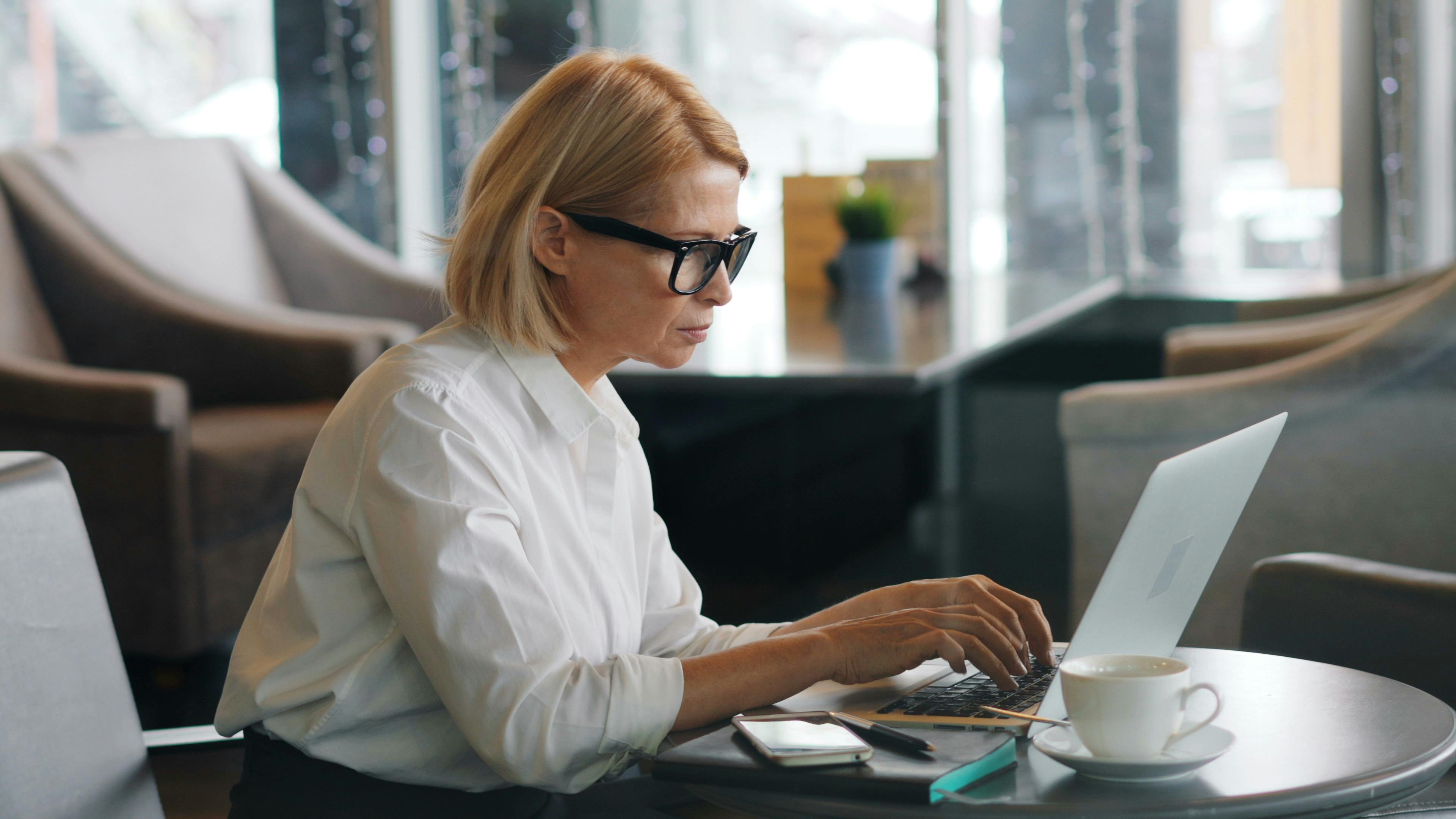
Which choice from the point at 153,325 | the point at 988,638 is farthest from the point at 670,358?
the point at 153,325

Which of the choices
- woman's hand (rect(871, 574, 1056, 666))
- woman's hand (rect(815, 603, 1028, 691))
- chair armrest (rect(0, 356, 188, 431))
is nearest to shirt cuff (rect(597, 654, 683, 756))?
woman's hand (rect(815, 603, 1028, 691))

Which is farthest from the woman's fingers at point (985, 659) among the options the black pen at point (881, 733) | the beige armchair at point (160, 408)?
the beige armchair at point (160, 408)

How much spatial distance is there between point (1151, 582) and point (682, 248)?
0.45 metres

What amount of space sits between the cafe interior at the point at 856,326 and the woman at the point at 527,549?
0.38 ft

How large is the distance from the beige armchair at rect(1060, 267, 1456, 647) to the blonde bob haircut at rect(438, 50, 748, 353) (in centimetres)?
140

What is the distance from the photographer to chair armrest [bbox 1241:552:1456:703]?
4.58ft

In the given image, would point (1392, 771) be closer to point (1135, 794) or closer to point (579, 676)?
point (1135, 794)

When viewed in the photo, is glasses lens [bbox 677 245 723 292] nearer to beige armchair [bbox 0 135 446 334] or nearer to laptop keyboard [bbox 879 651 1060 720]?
laptop keyboard [bbox 879 651 1060 720]

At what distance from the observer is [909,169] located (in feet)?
13.1

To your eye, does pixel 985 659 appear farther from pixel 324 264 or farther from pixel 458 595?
pixel 324 264

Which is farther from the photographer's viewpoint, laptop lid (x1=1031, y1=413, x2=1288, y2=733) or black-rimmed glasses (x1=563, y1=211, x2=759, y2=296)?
black-rimmed glasses (x1=563, y1=211, x2=759, y2=296)

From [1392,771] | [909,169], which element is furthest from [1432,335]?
[909,169]

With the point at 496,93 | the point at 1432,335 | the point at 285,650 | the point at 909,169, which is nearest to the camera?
the point at 285,650

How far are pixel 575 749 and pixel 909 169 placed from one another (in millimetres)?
3238
